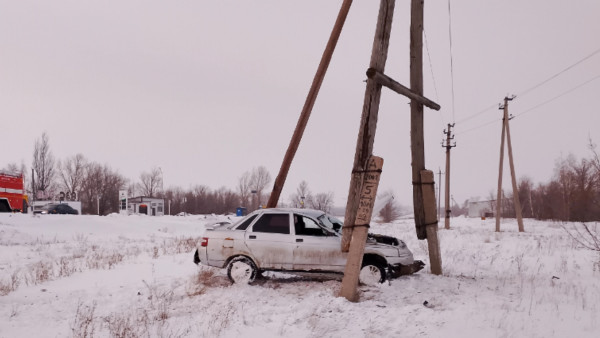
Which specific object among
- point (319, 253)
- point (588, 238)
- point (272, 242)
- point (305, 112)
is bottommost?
point (588, 238)

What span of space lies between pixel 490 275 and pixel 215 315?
264 inches

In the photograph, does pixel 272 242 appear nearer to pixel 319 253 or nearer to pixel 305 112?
pixel 319 253

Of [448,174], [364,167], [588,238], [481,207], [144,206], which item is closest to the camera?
[364,167]

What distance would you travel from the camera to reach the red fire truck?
19281mm

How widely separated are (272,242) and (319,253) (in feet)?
3.34

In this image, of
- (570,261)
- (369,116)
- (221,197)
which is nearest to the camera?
(369,116)

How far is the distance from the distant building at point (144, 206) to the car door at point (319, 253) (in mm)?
50397

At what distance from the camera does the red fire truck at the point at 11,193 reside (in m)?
19.3

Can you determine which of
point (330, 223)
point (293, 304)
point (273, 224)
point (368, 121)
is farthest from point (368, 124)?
point (293, 304)

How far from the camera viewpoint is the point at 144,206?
175 feet

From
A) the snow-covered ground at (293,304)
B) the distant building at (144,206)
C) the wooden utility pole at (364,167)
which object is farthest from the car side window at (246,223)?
the distant building at (144,206)

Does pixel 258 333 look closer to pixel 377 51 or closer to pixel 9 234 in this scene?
pixel 377 51

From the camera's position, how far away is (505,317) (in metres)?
5.38

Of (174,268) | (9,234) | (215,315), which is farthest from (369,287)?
(9,234)
